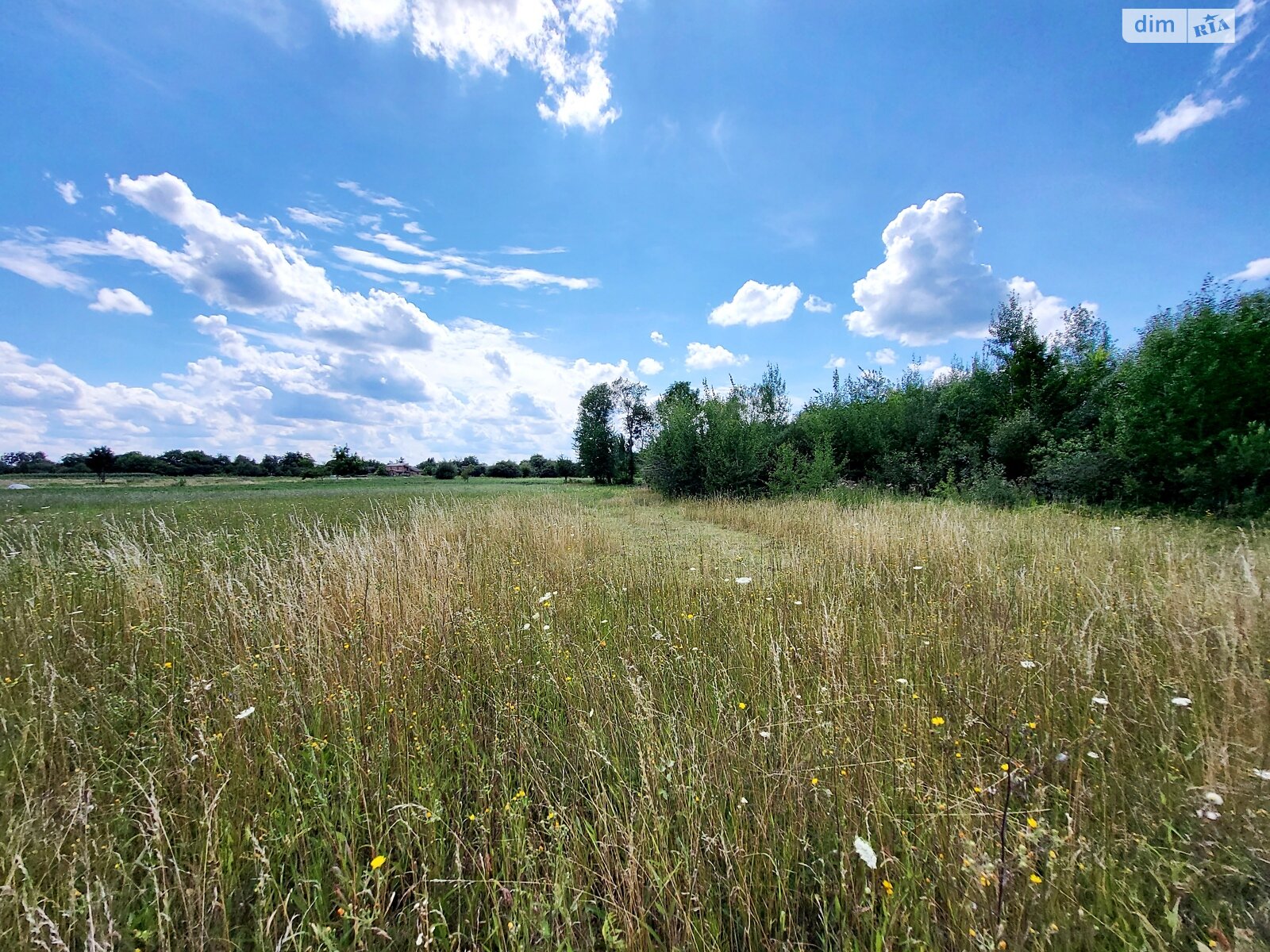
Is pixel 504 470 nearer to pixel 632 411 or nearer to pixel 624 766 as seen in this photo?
pixel 632 411

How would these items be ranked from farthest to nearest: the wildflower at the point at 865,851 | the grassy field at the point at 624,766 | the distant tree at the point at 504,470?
the distant tree at the point at 504,470 < the grassy field at the point at 624,766 < the wildflower at the point at 865,851

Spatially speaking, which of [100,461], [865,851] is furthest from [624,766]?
[100,461]

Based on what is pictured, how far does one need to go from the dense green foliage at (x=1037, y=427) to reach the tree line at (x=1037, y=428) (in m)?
0.04

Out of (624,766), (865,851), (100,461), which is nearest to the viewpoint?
(865,851)

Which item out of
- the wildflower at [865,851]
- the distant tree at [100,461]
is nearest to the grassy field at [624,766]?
the wildflower at [865,851]

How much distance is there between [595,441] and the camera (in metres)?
45.2

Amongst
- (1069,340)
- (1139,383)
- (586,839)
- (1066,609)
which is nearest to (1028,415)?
(1139,383)

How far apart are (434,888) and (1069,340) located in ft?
86.6

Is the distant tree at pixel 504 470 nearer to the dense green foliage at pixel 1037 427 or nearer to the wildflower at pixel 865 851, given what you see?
the dense green foliage at pixel 1037 427

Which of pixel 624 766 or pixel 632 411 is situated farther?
pixel 632 411

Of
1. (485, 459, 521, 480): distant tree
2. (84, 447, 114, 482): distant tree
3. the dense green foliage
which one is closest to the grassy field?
the dense green foliage

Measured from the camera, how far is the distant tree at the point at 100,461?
43.9 m

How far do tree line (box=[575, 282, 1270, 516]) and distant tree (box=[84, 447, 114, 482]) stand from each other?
58.6 metres

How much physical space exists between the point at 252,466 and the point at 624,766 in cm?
7692
